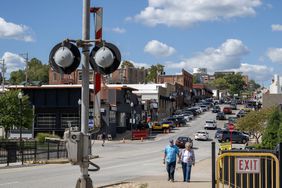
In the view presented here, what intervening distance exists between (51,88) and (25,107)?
14.4 m

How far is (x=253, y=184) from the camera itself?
970cm

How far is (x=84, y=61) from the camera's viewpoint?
26.0 ft

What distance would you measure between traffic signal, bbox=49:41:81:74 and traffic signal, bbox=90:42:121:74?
0.32m

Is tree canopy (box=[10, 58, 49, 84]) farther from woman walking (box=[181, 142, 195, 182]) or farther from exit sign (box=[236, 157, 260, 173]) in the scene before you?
exit sign (box=[236, 157, 260, 173])

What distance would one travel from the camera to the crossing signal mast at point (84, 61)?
24.5 feet

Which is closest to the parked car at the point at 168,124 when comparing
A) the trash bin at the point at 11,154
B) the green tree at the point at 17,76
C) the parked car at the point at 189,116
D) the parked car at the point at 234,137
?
the parked car at the point at 189,116

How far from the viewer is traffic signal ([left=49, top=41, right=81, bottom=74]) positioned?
25.3ft

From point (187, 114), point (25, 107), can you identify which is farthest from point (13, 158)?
point (187, 114)

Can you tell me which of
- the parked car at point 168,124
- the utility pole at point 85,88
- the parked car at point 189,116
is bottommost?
the parked car at point 168,124

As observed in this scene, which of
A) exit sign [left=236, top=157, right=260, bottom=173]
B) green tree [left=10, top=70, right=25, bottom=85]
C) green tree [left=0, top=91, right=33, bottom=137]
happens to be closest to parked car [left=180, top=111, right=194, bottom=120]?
green tree [left=0, top=91, right=33, bottom=137]

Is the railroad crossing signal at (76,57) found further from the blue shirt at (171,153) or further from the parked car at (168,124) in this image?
the parked car at (168,124)

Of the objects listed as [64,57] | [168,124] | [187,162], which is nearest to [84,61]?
[64,57]

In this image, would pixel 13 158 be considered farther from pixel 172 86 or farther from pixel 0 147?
pixel 172 86

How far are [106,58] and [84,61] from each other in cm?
45
